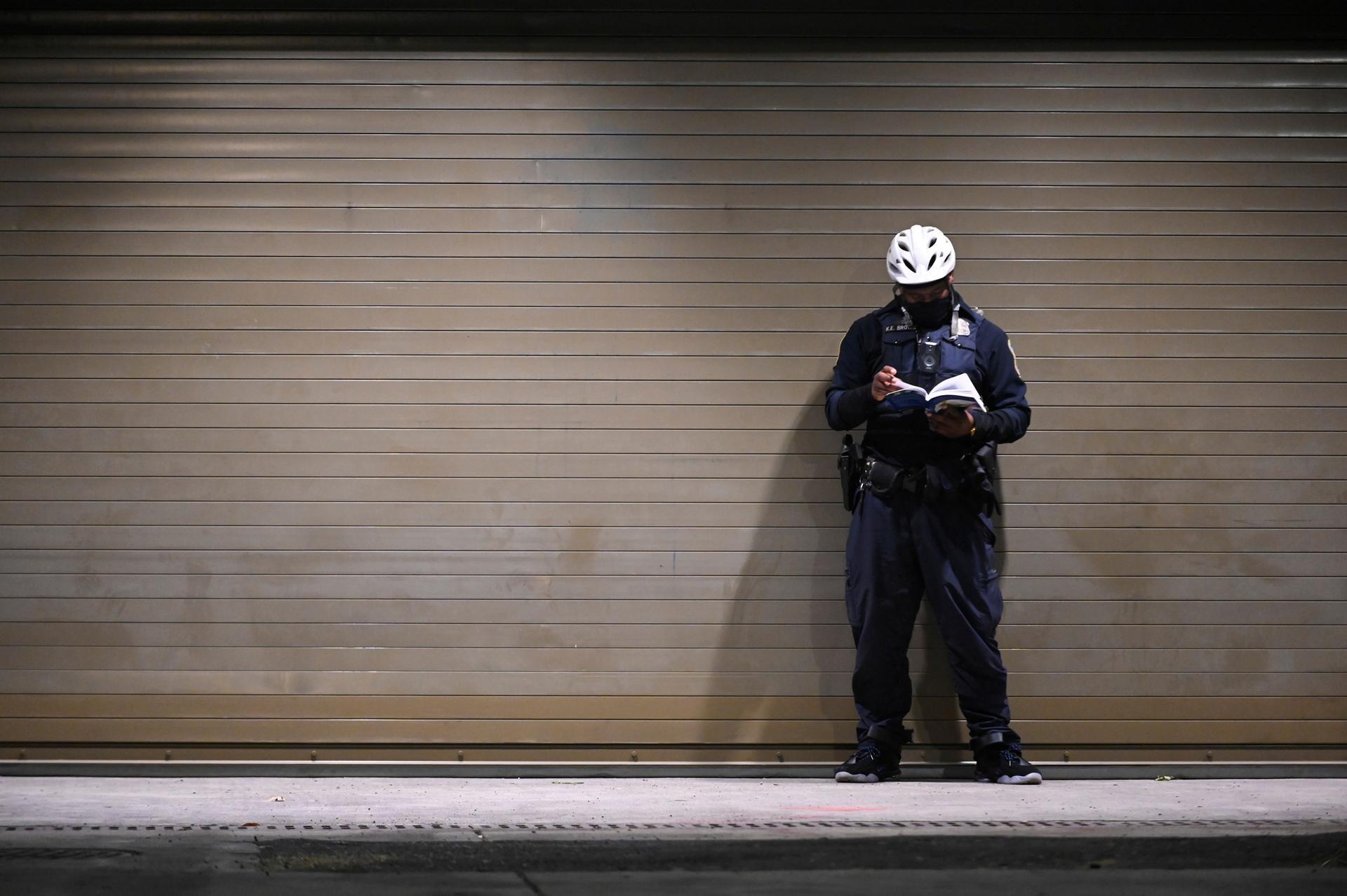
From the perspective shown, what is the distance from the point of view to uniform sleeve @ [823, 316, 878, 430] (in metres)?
4.88

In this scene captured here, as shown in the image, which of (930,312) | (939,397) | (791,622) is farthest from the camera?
Answer: (791,622)

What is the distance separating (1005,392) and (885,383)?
55 cm

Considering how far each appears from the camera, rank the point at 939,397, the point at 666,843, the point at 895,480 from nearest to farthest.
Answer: the point at 666,843, the point at 939,397, the point at 895,480

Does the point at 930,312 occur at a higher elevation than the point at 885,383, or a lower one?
higher

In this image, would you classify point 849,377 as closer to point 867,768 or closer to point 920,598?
point 920,598

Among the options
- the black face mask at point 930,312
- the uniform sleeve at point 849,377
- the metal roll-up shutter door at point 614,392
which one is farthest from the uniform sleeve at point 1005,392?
the uniform sleeve at point 849,377

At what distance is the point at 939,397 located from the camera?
4.67 m

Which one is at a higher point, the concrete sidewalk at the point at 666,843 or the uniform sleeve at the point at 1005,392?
the uniform sleeve at the point at 1005,392

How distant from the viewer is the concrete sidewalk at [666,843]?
3656 mm

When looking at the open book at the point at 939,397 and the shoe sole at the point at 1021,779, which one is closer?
the open book at the point at 939,397

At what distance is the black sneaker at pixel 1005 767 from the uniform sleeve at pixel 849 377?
A: 1.42m

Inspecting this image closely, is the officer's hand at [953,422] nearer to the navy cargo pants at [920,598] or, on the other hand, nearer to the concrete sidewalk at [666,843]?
the navy cargo pants at [920,598]

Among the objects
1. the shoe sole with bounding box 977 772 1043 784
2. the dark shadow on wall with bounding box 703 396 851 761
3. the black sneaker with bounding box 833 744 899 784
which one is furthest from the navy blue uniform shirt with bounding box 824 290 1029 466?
the shoe sole with bounding box 977 772 1043 784

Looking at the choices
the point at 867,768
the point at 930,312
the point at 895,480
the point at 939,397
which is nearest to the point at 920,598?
the point at 895,480
